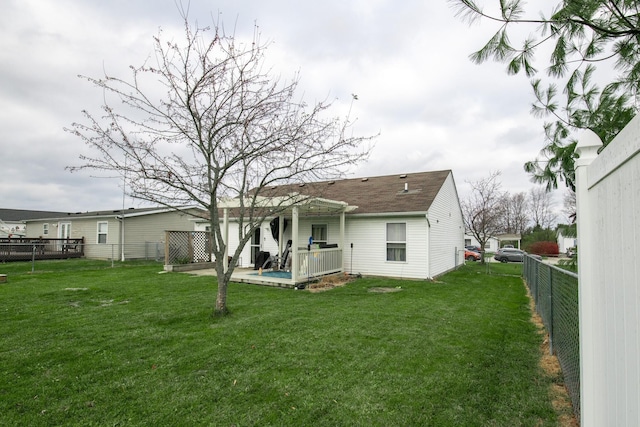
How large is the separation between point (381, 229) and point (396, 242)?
729 millimetres

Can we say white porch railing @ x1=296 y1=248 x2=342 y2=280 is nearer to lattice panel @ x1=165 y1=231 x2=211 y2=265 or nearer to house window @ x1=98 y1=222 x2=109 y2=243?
lattice panel @ x1=165 y1=231 x2=211 y2=265

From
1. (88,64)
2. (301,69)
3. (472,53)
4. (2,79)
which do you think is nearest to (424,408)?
(472,53)

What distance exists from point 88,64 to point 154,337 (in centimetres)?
474

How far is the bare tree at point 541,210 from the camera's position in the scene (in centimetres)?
4738

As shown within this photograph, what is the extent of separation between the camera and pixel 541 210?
4791cm

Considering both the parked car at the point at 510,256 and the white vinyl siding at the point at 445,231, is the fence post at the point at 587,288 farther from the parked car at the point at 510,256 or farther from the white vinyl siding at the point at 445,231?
the parked car at the point at 510,256

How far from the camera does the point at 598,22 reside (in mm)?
2812

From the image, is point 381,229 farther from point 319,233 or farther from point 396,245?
point 319,233

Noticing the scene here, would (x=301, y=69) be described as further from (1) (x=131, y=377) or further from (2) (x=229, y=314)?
(1) (x=131, y=377)

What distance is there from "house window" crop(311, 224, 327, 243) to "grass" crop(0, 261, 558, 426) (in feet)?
19.7

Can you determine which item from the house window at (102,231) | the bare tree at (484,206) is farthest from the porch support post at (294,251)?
the house window at (102,231)

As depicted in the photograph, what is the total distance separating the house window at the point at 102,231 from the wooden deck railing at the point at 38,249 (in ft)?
4.19

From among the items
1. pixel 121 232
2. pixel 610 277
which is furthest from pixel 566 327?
pixel 121 232

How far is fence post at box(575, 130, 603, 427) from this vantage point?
6.16ft
